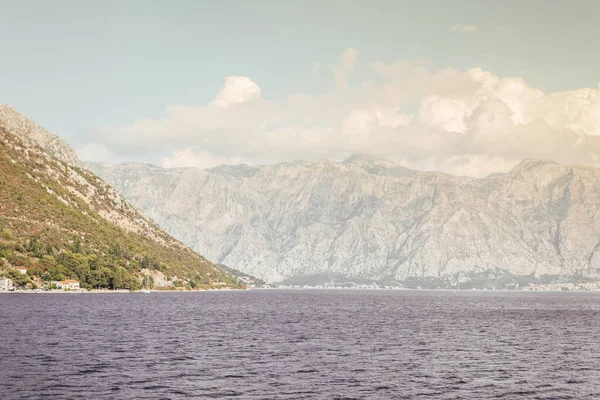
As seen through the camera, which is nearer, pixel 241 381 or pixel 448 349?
pixel 241 381

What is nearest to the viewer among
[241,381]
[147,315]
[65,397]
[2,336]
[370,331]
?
[65,397]

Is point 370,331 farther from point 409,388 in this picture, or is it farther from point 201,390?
point 201,390

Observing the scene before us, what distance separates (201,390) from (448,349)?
183ft

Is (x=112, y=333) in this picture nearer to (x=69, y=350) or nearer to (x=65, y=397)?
(x=69, y=350)

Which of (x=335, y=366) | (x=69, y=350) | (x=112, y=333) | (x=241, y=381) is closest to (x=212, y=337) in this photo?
(x=112, y=333)

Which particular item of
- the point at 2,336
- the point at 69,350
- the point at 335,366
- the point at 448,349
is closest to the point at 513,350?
the point at 448,349

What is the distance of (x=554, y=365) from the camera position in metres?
95.7

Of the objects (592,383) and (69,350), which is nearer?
(592,383)

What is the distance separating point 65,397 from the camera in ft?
214

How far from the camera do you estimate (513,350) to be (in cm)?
11275

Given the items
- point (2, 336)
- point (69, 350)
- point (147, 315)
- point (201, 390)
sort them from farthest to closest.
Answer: point (147, 315) < point (2, 336) < point (69, 350) < point (201, 390)

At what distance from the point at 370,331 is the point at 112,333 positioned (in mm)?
56976

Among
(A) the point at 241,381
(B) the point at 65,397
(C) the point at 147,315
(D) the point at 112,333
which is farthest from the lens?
(C) the point at 147,315

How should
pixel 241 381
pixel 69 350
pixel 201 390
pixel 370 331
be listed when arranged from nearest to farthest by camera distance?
pixel 201 390 < pixel 241 381 < pixel 69 350 < pixel 370 331
